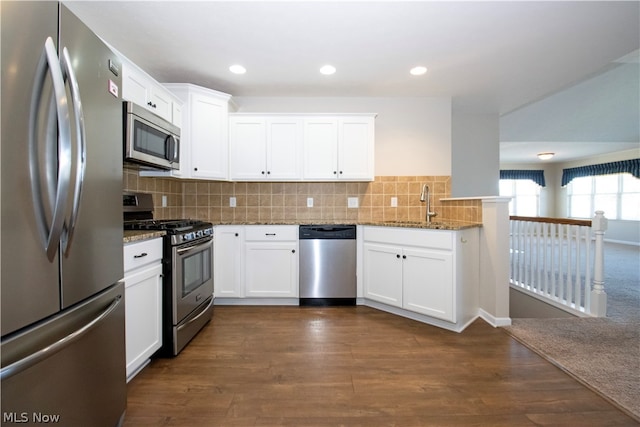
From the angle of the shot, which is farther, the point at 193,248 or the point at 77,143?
the point at 193,248

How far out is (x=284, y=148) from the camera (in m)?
3.25

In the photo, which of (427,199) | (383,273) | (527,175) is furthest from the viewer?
(527,175)

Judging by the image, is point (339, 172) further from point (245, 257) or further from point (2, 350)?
point (2, 350)

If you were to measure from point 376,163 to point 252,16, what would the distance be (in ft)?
7.10

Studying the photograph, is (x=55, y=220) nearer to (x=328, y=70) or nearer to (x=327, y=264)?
(x=327, y=264)

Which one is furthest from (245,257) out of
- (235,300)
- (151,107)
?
(151,107)

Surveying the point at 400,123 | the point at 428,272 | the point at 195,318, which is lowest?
the point at 195,318

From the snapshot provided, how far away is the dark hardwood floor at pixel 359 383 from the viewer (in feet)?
4.86

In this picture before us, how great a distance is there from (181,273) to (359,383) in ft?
4.79

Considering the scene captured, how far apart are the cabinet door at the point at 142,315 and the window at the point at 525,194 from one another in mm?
11328

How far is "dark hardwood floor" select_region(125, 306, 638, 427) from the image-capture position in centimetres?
148

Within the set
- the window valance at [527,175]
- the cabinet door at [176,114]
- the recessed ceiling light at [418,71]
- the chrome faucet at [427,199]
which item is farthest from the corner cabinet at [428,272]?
Result: the window valance at [527,175]

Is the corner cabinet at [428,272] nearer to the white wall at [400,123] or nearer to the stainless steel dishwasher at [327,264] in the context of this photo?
the stainless steel dishwasher at [327,264]

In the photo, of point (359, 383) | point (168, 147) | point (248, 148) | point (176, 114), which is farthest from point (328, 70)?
point (359, 383)
